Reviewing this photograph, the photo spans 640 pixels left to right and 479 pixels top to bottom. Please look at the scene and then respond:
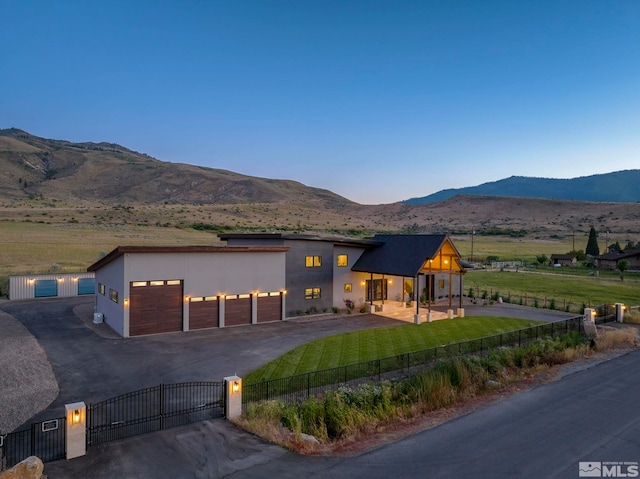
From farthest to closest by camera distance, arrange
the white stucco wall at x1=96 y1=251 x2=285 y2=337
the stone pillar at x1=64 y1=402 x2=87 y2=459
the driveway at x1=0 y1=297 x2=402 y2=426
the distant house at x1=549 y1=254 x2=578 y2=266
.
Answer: the distant house at x1=549 y1=254 x2=578 y2=266 → the white stucco wall at x1=96 y1=251 x2=285 y2=337 → the driveway at x1=0 y1=297 x2=402 y2=426 → the stone pillar at x1=64 y1=402 x2=87 y2=459

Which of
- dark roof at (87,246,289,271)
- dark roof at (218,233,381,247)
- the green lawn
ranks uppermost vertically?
dark roof at (218,233,381,247)

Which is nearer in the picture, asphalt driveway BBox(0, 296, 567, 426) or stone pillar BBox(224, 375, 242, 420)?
stone pillar BBox(224, 375, 242, 420)

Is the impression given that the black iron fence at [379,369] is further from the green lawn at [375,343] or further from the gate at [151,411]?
the gate at [151,411]

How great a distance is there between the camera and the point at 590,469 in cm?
1062

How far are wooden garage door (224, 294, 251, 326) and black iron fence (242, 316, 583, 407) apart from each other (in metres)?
11.6

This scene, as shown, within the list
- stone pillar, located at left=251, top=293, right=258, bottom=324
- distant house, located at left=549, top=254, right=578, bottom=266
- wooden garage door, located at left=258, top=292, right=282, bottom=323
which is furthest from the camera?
distant house, located at left=549, top=254, right=578, bottom=266

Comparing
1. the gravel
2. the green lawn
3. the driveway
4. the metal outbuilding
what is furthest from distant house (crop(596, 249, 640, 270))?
the gravel

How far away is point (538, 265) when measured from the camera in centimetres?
6919

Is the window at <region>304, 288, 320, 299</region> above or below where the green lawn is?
above

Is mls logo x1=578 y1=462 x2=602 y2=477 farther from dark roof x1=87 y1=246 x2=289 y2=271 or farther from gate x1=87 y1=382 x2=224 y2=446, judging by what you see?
dark roof x1=87 y1=246 x2=289 y2=271

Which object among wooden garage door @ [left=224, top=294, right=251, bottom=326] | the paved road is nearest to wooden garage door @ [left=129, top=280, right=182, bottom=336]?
wooden garage door @ [left=224, top=294, right=251, bottom=326]

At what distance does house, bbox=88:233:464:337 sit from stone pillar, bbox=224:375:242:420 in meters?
13.3

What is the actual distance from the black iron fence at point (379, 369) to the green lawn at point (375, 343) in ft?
4.30

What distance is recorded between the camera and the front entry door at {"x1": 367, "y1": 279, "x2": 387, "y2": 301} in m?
35.5
